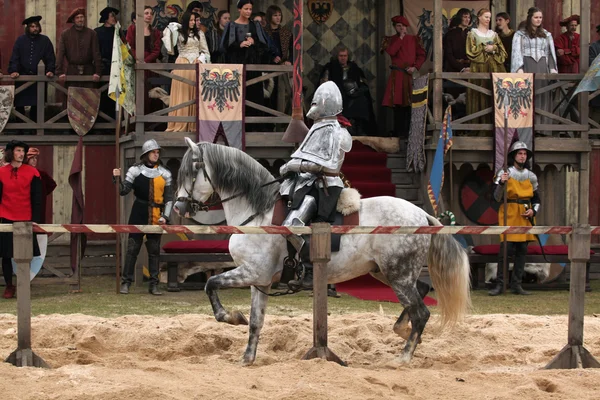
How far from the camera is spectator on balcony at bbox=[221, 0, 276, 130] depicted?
15.0m

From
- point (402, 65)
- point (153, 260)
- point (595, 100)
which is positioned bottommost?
point (153, 260)

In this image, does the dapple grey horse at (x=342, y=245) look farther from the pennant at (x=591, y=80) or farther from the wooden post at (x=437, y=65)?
the pennant at (x=591, y=80)

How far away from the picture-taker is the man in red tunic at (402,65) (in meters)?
16.3

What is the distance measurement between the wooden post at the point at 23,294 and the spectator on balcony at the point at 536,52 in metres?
9.49

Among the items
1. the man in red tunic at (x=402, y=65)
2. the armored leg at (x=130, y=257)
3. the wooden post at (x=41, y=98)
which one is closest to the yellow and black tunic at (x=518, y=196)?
the man in red tunic at (x=402, y=65)

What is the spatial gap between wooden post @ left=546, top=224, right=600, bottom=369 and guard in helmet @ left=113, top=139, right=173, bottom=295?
23.4 ft

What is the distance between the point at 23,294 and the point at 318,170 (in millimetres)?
2584

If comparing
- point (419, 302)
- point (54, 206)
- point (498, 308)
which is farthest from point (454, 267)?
point (54, 206)

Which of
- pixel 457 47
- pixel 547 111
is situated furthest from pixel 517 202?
pixel 457 47

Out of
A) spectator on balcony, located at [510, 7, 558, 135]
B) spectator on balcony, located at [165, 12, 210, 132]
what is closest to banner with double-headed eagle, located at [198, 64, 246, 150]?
spectator on balcony, located at [165, 12, 210, 132]

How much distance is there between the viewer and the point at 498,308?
12.7 m

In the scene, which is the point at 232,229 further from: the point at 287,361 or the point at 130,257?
the point at 130,257

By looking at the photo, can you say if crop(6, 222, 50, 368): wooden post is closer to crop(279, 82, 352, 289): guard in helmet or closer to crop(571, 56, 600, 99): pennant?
crop(279, 82, 352, 289): guard in helmet

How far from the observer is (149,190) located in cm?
1399
